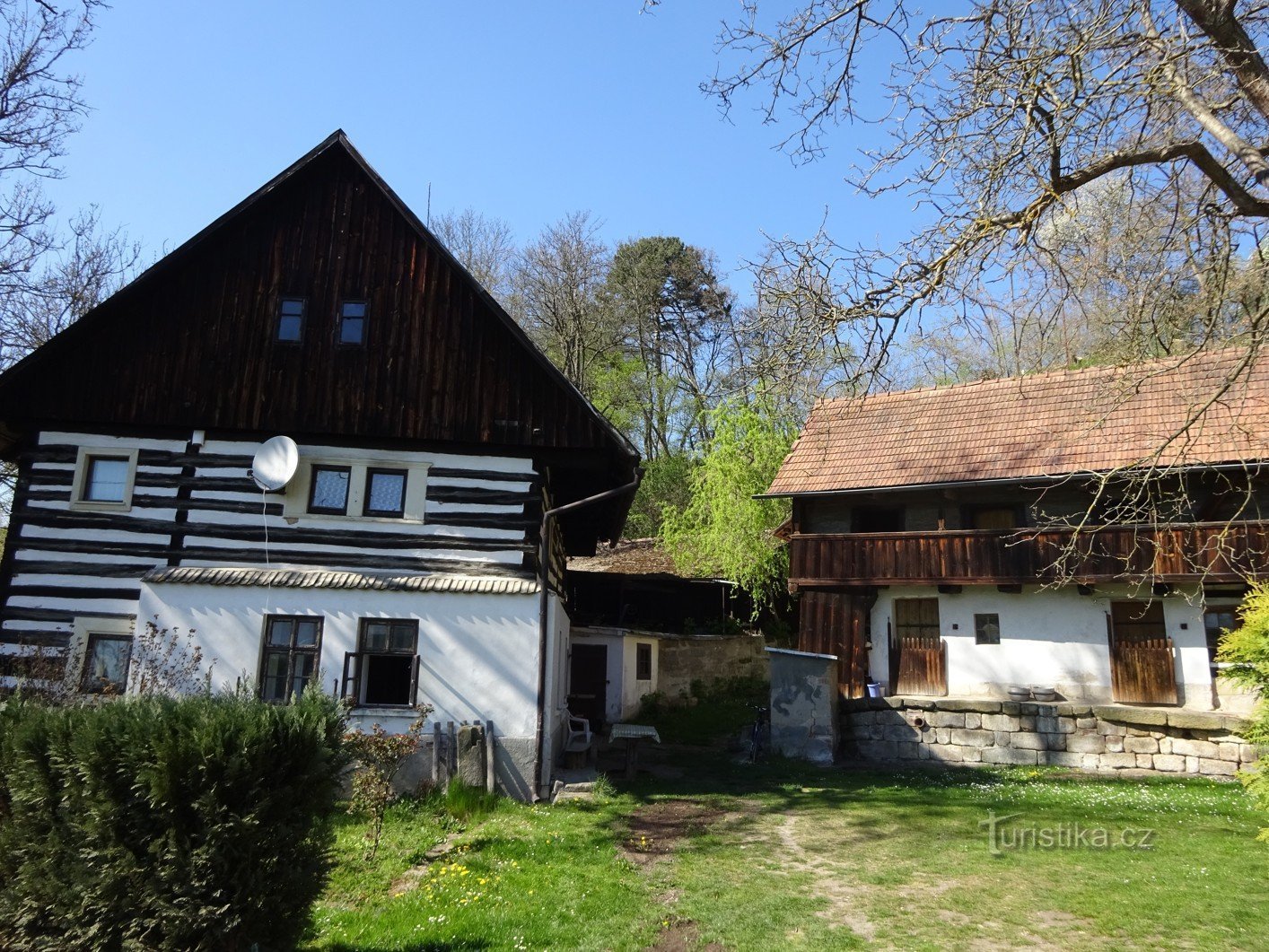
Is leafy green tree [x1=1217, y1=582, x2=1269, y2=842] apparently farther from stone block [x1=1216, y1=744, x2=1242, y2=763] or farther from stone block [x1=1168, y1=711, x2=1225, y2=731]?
stone block [x1=1216, y1=744, x2=1242, y2=763]

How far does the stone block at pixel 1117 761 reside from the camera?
54.0 feet

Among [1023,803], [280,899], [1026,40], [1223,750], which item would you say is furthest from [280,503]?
[1223,750]

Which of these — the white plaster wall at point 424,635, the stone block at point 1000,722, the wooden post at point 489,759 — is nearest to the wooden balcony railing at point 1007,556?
the stone block at point 1000,722

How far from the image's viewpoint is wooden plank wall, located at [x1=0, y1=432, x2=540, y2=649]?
12.1m

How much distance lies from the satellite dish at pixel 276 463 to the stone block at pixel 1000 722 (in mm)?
14546

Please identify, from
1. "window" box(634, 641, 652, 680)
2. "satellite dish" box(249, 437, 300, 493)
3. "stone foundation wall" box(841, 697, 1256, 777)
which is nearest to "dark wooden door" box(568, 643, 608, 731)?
"window" box(634, 641, 652, 680)

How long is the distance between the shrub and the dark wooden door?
16.1 m

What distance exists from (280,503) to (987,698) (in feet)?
49.1

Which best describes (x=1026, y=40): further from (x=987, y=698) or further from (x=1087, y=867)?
(x=987, y=698)

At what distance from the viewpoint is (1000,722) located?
1752 cm

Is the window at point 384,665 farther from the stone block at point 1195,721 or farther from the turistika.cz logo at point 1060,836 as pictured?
the stone block at point 1195,721

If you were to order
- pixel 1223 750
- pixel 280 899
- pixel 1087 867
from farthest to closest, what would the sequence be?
pixel 1223 750
pixel 1087 867
pixel 280 899

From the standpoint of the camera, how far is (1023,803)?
12461 millimetres

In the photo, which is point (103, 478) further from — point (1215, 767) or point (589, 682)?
point (1215, 767)
